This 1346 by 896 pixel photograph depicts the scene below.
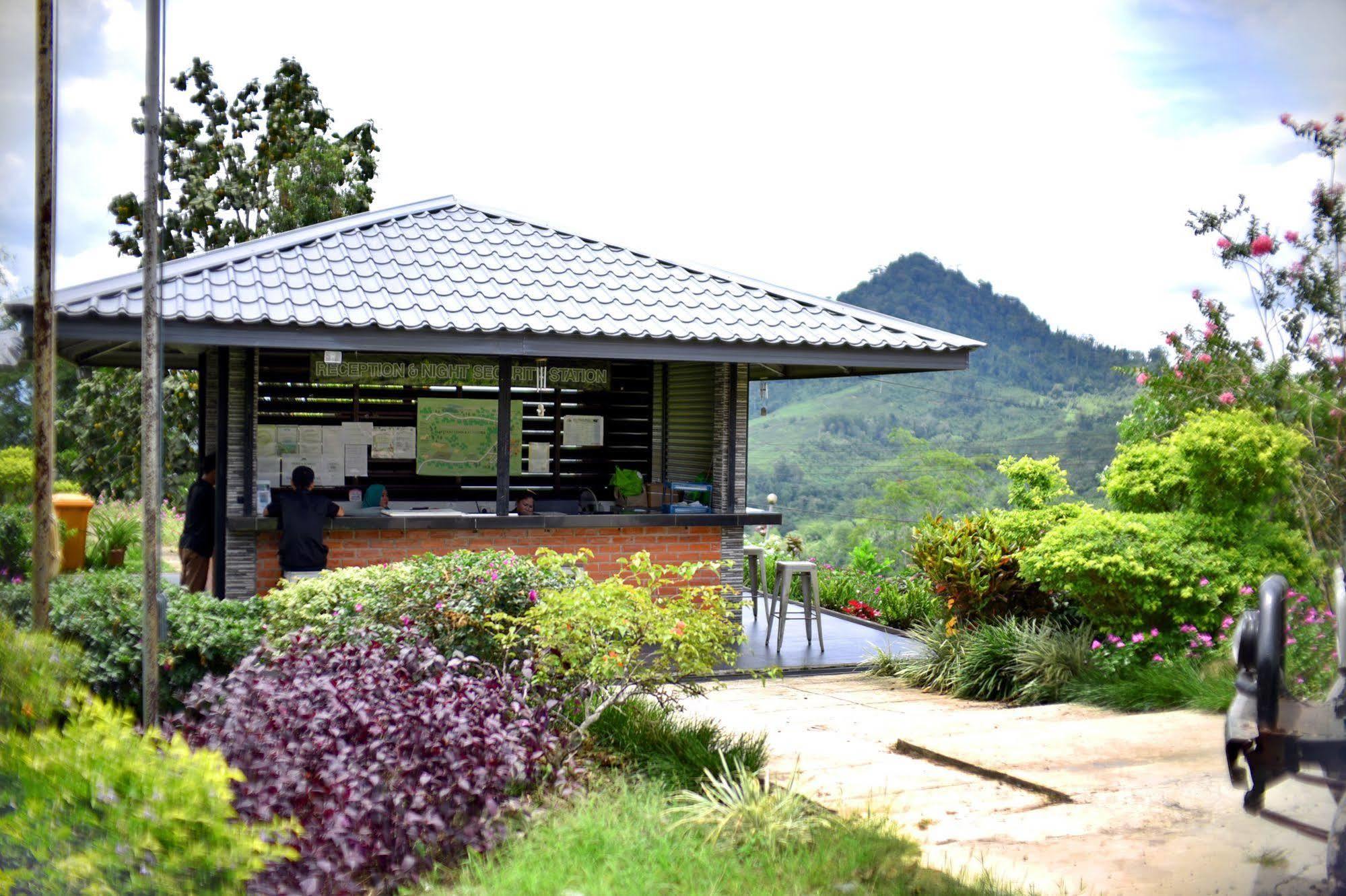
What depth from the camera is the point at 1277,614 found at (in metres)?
3.36

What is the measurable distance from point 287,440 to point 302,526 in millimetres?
2588

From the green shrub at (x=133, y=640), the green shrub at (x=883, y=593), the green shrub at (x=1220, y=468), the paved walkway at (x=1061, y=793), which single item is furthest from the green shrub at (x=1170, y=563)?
the green shrub at (x=133, y=640)

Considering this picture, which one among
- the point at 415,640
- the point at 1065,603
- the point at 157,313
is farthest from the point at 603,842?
the point at 1065,603

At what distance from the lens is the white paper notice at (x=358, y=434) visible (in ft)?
41.4

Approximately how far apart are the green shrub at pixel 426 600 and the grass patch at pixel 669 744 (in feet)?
2.75

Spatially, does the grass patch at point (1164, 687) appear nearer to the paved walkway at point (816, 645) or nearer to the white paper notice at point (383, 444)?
the paved walkway at point (816, 645)

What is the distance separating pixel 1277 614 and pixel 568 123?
19.4 m

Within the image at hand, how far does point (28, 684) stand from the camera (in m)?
4.72

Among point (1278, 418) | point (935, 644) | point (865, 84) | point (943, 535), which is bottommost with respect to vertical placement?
point (935, 644)

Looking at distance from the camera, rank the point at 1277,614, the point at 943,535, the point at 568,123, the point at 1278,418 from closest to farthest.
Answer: the point at 1277,614, the point at 1278,418, the point at 943,535, the point at 568,123

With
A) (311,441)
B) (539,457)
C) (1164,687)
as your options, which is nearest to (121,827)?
(1164,687)

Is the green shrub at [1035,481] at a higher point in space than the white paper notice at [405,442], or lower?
lower

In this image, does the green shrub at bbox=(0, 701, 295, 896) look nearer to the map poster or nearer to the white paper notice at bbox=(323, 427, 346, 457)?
the white paper notice at bbox=(323, 427, 346, 457)

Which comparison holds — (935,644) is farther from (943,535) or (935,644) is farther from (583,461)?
(583,461)
